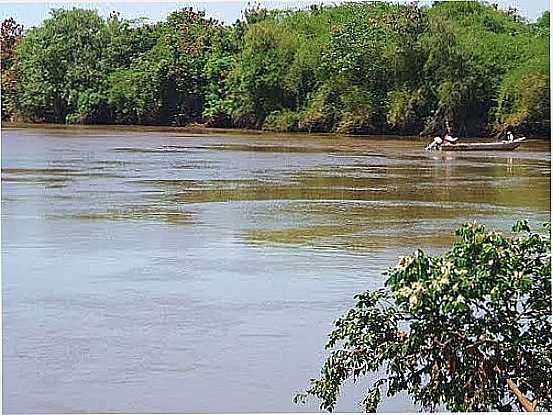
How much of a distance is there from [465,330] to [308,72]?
6.01 metres

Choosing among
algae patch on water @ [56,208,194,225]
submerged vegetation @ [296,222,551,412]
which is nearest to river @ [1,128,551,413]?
algae patch on water @ [56,208,194,225]

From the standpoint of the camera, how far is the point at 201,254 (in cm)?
382

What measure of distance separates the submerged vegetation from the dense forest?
10.3ft

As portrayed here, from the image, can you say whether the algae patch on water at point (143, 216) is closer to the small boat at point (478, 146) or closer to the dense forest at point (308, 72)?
the dense forest at point (308, 72)

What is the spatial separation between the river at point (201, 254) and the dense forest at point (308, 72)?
1.02ft

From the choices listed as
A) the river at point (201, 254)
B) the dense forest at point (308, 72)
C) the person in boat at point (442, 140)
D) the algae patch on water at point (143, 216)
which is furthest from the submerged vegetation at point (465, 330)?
the person in boat at point (442, 140)

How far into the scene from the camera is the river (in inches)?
99.0

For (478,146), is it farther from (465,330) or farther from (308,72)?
(465,330)

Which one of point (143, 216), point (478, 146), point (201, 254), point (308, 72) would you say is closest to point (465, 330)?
point (201, 254)

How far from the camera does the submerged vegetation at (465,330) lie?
203 centimetres

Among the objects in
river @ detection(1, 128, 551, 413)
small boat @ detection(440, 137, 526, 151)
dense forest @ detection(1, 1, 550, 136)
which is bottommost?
river @ detection(1, 128, 551, 413)

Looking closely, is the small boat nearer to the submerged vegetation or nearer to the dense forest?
the dense forest

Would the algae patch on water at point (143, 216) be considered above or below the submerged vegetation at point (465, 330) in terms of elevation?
below

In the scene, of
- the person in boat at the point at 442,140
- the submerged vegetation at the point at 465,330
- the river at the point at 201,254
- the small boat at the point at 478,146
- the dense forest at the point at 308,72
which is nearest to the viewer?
the submerged vegetation at the point at 465,330
